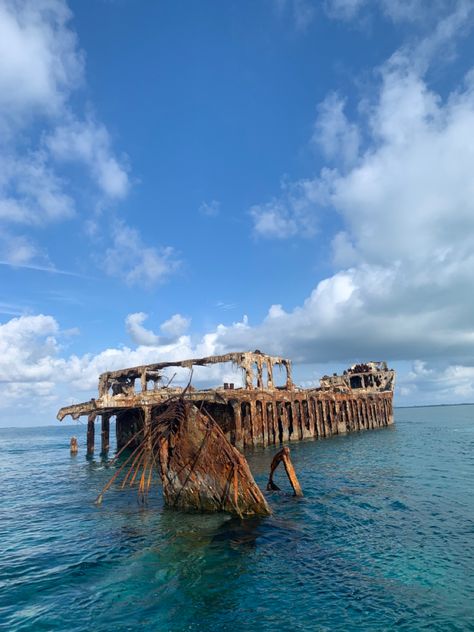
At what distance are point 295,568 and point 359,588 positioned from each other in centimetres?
150

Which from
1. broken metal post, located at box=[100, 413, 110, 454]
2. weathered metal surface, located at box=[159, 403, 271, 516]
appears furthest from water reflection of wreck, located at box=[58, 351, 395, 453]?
weathered metal surface, located at box=[159, 403, 271, 516]

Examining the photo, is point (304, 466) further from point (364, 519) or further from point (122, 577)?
point (122, 577)

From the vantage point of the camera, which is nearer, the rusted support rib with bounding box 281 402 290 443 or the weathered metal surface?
the weathered metal surface

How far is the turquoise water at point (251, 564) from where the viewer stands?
736cm

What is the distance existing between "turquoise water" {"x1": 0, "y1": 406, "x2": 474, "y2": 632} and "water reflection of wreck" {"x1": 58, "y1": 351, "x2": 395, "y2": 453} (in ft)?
34.9

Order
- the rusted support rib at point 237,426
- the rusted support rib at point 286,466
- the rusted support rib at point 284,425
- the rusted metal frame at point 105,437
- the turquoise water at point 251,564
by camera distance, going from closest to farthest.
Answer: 1. the turquoise water at point 251,564
2. the rusted support rib at point 286,466
3. the rusted support rib at point 237,426
4. the rusted support rib at point 284,425
5. the rusted metal frame at point 105,437

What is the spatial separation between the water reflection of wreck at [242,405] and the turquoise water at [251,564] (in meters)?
10.6

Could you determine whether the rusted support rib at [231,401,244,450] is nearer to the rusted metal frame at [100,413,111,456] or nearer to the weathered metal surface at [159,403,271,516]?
the rusted metal frame at [100,413,111,456]

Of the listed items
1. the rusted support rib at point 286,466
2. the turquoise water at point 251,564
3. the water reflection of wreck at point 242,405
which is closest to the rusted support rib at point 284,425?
the water reflection of wreck at point 242,405

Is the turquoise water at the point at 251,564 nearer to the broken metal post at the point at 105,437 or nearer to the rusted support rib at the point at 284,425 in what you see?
the rusted support rib at the point at 284,425

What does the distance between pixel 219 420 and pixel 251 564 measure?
80.1 ft

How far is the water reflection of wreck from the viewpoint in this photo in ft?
99.6

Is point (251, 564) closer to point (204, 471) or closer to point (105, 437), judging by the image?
point (204, 471)

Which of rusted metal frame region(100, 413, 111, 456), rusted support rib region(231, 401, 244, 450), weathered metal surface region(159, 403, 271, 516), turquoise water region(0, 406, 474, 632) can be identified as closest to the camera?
turquoise water region(0, 406, 474, 632)
